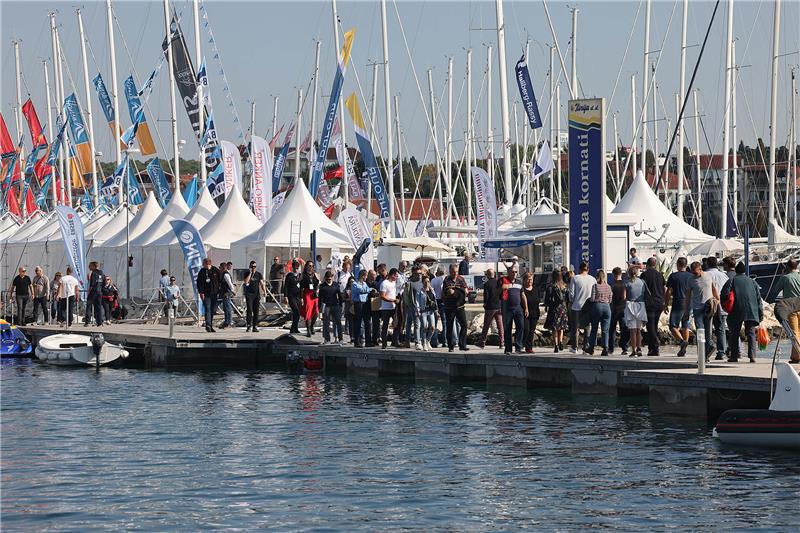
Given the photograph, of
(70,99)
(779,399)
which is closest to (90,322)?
(70,99)

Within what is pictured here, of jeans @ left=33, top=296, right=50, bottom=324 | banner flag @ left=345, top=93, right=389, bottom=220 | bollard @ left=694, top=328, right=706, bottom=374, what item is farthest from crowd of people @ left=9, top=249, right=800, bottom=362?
banner flag @ left=345, top=93, right=389, bottom=220

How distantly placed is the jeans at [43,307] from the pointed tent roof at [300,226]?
6.13 meters

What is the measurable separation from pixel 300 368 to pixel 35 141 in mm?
34323

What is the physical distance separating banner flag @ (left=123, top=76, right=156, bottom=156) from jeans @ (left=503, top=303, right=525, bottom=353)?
2387 centimetres

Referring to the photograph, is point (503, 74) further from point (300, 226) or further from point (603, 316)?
point (603, 316)

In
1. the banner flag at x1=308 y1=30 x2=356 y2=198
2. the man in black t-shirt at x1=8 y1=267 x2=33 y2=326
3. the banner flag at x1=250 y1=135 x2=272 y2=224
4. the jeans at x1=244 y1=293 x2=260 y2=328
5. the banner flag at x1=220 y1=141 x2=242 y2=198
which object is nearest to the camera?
the jeans at x1=244 y1=293 x2=260 y2=328

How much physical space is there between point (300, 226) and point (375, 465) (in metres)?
25.1

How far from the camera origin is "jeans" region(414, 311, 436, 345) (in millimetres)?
27750

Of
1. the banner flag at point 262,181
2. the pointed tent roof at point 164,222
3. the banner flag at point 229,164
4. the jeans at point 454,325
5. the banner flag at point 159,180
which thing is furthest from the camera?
the banner flag at point 159,180

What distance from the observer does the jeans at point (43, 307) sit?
39.1 metres

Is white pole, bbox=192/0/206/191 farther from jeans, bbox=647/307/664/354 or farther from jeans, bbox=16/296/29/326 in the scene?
jeans, bbox=647/307/664/354

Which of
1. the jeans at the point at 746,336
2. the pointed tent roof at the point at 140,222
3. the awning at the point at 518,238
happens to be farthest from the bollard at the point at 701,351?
the pointed tent roof at the point at 140,222

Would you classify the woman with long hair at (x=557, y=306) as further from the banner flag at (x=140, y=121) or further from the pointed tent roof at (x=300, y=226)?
the banner flag at (x=140, y=121)

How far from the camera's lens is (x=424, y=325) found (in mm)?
27969
